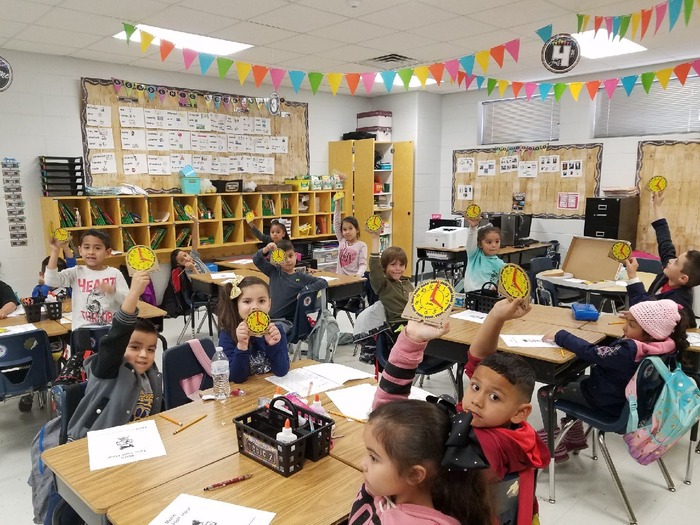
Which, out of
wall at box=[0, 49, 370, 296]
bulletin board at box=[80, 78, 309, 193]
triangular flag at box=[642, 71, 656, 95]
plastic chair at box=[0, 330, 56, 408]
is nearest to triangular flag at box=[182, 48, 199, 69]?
bulletin board at box=[80, 78, 309, 193]

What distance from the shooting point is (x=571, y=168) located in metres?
7.10

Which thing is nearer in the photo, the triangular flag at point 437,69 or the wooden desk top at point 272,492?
the wooden desk top at point 272,492

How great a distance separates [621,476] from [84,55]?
19.9 feet

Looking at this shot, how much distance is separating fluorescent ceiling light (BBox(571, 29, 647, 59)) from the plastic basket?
4596 mm

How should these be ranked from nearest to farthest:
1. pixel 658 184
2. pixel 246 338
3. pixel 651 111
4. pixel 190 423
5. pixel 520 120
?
pixel 190 423 < pixel 246 338 < pixel 658 184 < pixel 651 111 < pixel 520 120

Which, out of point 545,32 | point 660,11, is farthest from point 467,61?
point 660,11

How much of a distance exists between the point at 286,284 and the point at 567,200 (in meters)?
4.66

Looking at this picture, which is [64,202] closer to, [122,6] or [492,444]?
[122,6]

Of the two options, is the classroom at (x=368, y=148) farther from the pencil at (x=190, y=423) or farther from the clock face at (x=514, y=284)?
the clock face at (x=514, y=284)

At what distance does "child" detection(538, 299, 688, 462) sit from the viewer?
2.47 metres

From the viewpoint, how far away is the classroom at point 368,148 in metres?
3.00

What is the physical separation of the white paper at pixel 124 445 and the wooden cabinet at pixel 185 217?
Answer: 4.30 meters

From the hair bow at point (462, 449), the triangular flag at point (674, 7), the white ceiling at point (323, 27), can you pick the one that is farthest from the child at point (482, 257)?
the hair bow at point (462, 449)

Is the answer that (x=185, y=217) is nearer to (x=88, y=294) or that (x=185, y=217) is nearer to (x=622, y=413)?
(x=88, y=294)
